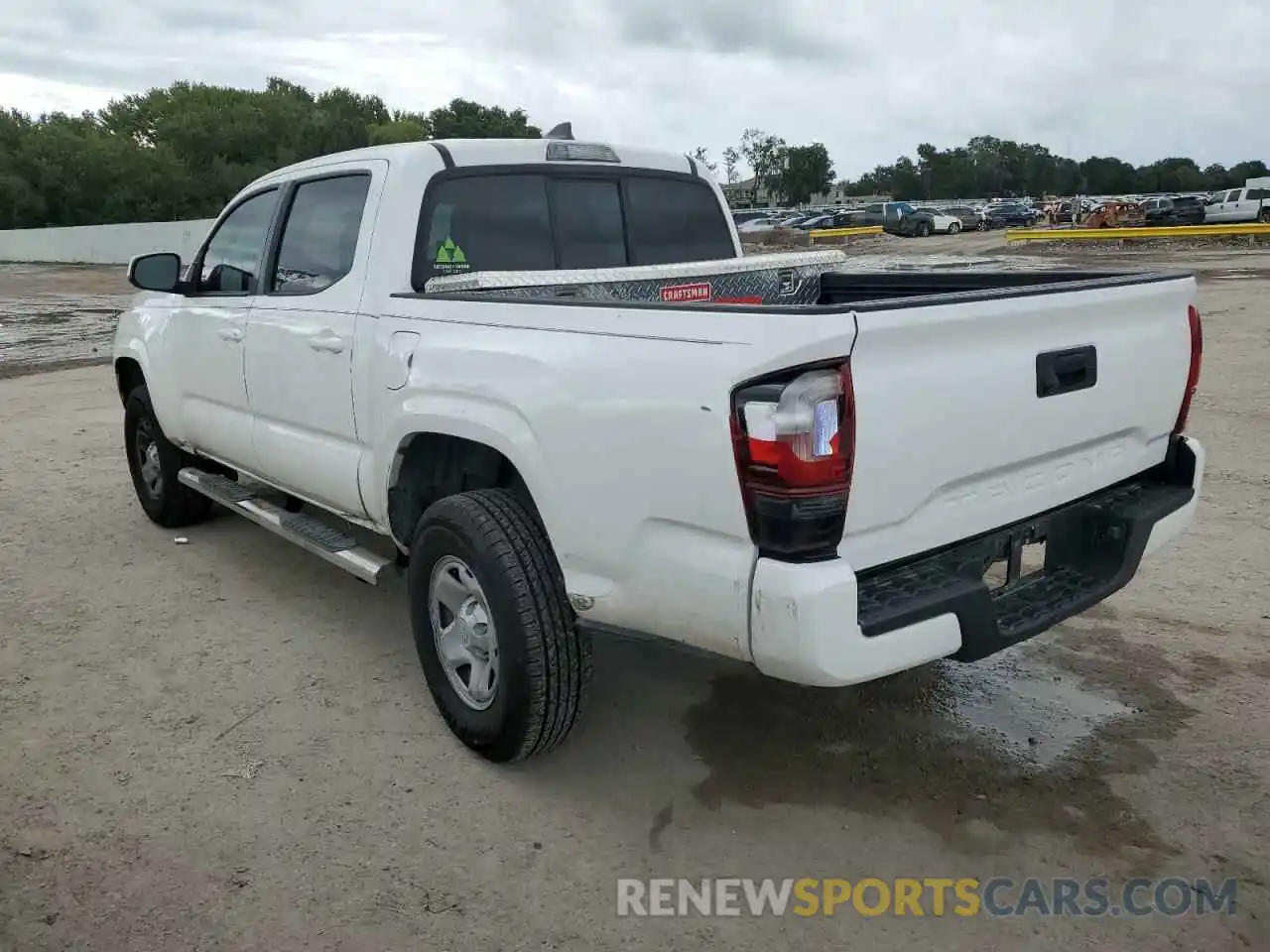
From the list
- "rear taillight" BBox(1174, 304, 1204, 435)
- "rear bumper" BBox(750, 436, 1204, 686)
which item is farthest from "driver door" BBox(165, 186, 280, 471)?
"rear taillight" BBox(1174, 304, 1204, 435)

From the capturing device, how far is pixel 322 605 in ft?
16.3

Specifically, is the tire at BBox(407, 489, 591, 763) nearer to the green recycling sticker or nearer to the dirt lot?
the dirt lot

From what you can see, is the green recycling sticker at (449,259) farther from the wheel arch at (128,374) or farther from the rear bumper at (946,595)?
the wheel arch at (128,374)

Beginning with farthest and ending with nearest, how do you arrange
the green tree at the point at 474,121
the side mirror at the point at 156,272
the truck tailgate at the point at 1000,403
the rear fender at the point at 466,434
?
the green tree at the point at 474,121 < the side mirror at the point at 156,272 < the rear fender at the point at 466,434 < the truck tailgate at the point at 1000,403

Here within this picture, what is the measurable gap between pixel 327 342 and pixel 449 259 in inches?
22.1

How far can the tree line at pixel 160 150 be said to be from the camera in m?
50.3

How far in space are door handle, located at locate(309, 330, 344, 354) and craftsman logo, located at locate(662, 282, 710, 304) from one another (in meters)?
1.24

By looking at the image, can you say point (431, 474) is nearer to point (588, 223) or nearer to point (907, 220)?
point (588, 223)

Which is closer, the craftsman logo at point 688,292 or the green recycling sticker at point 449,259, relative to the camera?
the green recycling sticker at point 449,259

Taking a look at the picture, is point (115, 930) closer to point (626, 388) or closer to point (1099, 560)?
point (626, 388)

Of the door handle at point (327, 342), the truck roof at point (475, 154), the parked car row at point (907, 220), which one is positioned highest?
the parked car row at point (907, 220)

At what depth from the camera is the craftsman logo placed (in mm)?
4121

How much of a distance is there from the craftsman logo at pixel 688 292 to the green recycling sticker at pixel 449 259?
0.78m

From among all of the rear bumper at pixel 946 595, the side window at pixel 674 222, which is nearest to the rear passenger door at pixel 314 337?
the side window at pixel 674 222
